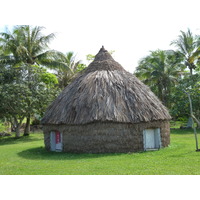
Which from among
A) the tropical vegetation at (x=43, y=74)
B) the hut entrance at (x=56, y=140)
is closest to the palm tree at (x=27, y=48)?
the tropical vegetation at (x=43, y=74)

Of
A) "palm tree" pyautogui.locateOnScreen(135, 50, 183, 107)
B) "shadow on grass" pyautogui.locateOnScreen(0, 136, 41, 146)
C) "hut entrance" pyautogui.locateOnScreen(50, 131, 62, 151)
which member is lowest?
"shadow on grass" pyautogui.locateOnScreen(0, 136, 41, 146)

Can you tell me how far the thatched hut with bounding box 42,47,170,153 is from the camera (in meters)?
13.6

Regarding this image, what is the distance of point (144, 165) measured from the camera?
1005 centimetres

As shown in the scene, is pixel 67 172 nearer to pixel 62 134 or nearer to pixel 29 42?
pixel 62 134

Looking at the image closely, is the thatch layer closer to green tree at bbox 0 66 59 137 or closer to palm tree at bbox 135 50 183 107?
green tree at bbox 0 66 59 137

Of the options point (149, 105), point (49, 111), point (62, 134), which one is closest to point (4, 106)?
point (49, 111)

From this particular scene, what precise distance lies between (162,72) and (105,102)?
71.2 feet

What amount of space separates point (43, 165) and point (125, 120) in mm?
4897

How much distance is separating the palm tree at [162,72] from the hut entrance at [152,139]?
18658 mm

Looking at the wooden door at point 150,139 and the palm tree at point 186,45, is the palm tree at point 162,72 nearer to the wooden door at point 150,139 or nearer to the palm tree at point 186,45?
the palm tree at point 186,45

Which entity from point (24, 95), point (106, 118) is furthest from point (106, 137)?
point (24, 95)

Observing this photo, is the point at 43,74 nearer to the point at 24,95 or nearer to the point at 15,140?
the point at 24,95

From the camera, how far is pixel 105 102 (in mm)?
13945

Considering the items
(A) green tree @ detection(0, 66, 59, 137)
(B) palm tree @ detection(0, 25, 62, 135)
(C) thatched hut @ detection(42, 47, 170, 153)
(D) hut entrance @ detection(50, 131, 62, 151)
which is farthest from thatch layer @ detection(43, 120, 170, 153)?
(B) palm tree @ detection(0, 25, 62, 135)
